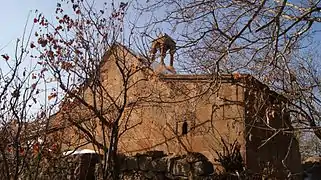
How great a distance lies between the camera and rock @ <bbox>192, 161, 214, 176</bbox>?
7.21m

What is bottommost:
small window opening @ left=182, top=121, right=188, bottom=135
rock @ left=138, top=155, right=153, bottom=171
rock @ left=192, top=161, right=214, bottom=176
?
rock @ left=192, top=161, right=214, bottom=176

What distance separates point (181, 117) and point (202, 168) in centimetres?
216

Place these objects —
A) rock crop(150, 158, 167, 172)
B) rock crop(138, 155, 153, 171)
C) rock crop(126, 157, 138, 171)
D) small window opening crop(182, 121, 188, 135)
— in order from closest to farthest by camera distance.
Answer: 1. rock crop(150, 158, 167, 172)
2. rock crop(138, 155, 153, 171)
3. rock crop(126, 157, 138, 171)
4. small window opening crop(182, 121, 188, 135)

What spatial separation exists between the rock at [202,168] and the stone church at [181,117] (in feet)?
2.94

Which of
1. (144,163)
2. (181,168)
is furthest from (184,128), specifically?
(181,168)

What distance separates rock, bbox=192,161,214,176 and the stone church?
0.90m

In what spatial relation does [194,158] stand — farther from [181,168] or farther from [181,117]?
[181,117]

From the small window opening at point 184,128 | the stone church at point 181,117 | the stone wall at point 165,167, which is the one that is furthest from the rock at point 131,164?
the small window opening at point 184,128

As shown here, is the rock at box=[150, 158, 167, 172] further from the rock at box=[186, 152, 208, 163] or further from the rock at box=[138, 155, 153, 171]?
the rock at box=[186, 152, 208, 163]

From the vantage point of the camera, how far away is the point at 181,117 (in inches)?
362

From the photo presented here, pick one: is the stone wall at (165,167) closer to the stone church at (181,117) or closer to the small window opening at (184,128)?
the stone church at (181,117)

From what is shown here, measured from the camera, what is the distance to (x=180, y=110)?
30.2ft

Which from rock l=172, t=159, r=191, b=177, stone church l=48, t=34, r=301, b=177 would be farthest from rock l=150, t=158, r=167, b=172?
stone church l=48, t=34, r=301, b=177

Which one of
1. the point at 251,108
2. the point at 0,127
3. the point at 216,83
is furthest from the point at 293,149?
the point at 0,127
